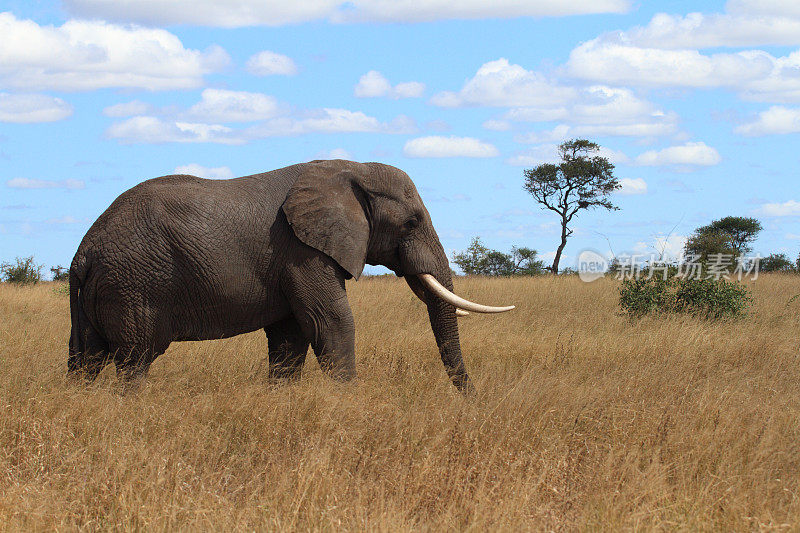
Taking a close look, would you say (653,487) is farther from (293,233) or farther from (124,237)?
(124,237)

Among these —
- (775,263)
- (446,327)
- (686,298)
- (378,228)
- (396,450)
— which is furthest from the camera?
(775,263)

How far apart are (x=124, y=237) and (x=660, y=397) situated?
482cm

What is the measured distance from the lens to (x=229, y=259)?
7082mm

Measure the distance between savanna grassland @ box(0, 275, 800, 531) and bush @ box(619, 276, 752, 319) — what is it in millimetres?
4546

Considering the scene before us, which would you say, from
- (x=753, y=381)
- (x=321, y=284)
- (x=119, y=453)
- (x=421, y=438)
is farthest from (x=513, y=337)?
(x=119, y=453)

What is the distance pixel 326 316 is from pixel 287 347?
0.95m

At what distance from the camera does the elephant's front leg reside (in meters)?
7.11

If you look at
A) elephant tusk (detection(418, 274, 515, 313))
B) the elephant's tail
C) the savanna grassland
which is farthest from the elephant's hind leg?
the elephant's tail

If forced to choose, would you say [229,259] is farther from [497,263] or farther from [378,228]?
[497,263]

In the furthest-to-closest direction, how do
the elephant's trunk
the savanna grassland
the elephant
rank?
the elephant's trunk < the elephant < the savanna grassland

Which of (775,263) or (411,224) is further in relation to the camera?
(775,263)

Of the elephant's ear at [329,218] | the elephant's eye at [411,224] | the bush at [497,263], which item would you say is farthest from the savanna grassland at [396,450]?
the bush at [497,263]

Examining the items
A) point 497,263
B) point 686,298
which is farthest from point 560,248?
point 686,298

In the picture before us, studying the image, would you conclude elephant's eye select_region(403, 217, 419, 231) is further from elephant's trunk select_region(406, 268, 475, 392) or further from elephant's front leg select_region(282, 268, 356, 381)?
elephant's front leg select_region(282, 268, 356, 381)
